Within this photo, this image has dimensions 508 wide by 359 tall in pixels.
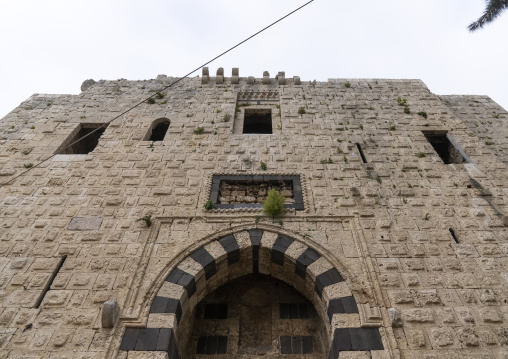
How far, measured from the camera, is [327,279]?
4.82 meters

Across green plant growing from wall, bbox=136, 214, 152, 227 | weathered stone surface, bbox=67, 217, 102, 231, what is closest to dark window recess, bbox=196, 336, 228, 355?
green plant growing from wall, bbox=136, 214, 152, 227

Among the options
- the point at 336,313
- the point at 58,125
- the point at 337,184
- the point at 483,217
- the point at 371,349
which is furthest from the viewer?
the point at 58,125

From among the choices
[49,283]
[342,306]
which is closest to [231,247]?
[342,306]

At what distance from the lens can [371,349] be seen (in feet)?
13.3

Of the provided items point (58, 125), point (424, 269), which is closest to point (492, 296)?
point (424, 269)

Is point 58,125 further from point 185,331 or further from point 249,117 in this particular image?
point 185,331

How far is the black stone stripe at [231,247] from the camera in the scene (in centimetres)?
520

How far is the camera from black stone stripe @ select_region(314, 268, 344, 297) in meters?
4.78

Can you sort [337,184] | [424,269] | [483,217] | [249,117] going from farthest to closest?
[249,117] < [337,184] < [483,217] < [424,269]

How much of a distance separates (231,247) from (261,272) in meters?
0.78

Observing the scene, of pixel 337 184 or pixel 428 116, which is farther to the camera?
pixel 428 116

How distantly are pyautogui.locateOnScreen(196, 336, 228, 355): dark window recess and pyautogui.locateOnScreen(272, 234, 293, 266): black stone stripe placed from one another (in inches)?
61.5

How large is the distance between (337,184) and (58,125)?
7034 mm

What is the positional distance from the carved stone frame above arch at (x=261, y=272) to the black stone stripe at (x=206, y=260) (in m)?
0.02
